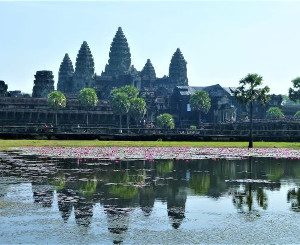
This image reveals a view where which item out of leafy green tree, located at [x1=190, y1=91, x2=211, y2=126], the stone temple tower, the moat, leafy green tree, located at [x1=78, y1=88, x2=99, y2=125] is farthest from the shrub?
the moat

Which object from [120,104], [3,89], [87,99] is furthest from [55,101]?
[3,89]

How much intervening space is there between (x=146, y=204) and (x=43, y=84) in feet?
546

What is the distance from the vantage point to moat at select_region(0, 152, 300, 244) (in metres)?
16.5

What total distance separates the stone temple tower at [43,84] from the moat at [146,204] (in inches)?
5827

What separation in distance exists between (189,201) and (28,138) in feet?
189

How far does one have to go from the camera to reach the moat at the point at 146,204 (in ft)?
54.2

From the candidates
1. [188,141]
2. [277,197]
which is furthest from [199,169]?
[188,141]

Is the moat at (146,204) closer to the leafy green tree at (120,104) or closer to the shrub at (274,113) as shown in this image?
the leafy green tree at (120,104)

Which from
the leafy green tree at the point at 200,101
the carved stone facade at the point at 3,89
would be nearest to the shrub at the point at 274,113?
the leafy green tree at the point at 200,101

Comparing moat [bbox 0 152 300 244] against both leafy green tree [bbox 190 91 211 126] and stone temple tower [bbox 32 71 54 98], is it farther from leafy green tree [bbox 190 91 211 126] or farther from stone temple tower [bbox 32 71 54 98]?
stone temple tower [bbox 32 71 54 98]

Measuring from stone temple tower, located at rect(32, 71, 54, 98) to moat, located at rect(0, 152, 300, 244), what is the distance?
14800cm

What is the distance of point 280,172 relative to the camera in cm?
3619

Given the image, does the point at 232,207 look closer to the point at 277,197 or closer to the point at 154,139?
the point at 277,197

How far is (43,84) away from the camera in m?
184
